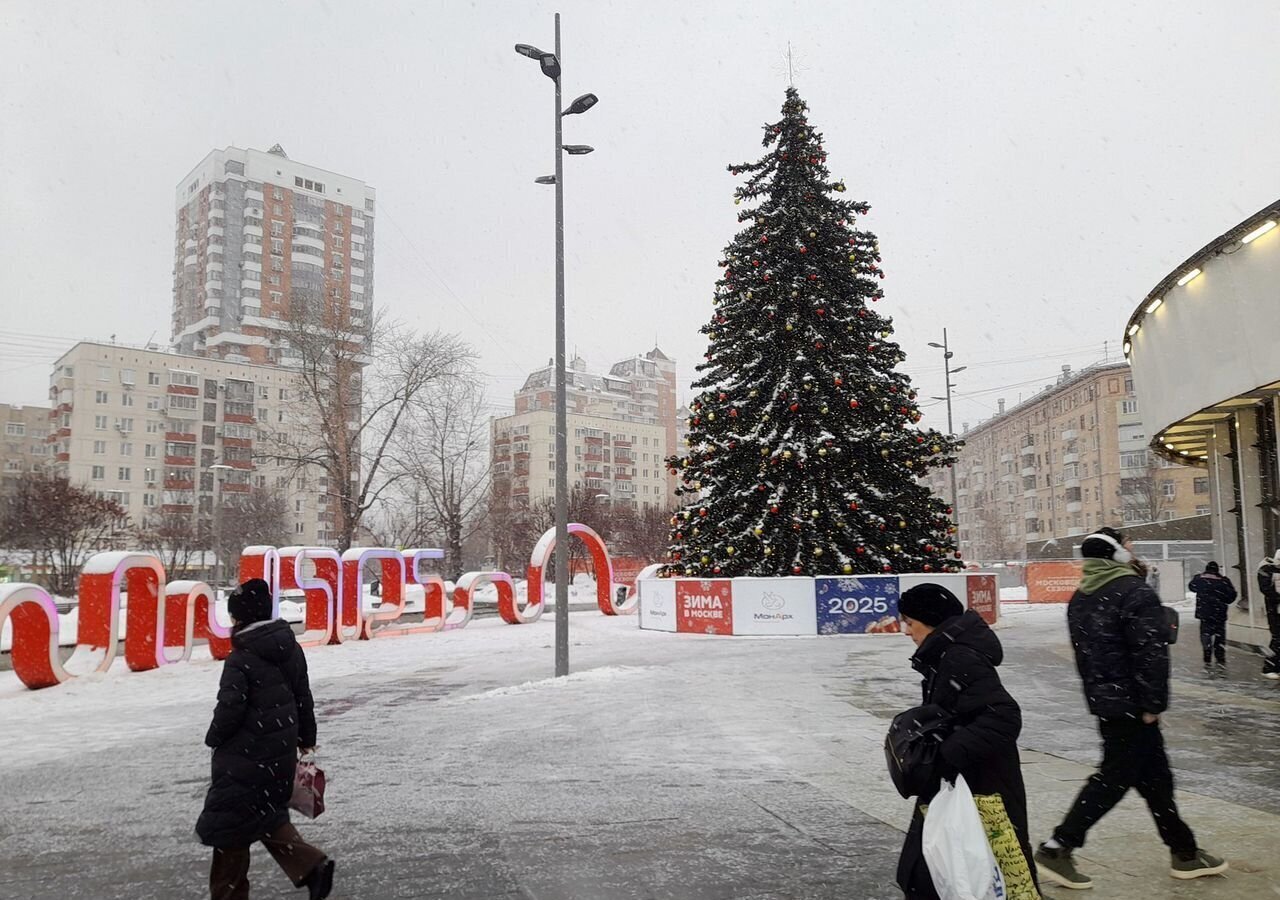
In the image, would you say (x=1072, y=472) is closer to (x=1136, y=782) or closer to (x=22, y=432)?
(x=1136, y=782)

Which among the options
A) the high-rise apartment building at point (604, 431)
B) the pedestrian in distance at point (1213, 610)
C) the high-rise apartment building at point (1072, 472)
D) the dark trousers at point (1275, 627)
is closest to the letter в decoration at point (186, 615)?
the pedestrian in distance at point (1213, 610)

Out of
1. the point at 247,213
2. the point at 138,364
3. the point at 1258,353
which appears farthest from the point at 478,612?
the point at 247,213

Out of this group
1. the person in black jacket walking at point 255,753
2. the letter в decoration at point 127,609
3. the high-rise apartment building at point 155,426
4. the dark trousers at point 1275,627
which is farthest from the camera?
the high-rise apartment building at point 155,426

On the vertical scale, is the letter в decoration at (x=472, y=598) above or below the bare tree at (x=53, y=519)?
below

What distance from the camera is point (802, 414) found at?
22719 mm

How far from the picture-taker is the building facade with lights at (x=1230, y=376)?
11.2 m

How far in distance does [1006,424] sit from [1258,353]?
92.2 m

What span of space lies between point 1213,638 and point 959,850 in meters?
13.1

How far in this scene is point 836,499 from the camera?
22219 mm

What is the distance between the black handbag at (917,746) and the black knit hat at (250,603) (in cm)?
302

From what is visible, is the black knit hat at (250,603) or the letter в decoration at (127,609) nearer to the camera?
the black knit hat at (250,603)

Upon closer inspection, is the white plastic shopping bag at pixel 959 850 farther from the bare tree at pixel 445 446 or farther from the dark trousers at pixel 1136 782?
the bare tree at pixel 445 446

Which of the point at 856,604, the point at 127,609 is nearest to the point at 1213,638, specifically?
the point at 856,604

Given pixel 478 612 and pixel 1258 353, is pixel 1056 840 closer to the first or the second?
pixel 1258 353
